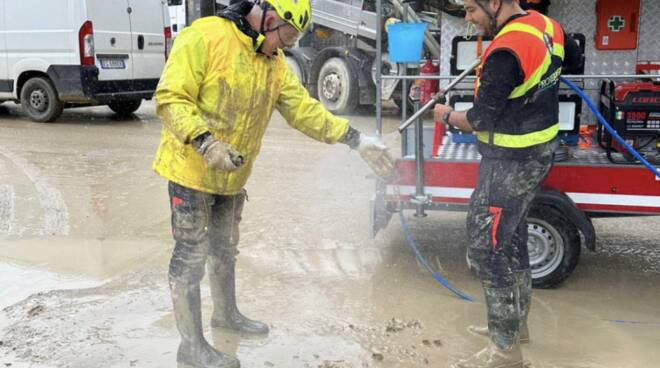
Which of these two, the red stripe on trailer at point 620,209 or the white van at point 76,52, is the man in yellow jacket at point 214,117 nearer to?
the red stripe on trailer at point 620,209

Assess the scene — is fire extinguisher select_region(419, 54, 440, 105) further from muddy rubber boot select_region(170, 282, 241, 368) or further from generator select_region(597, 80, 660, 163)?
muddy rubber boot select_region(170, 282, 241, 368)

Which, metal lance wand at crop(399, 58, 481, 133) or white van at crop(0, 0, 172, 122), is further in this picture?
white van at crop(0, 0, 172, 122)

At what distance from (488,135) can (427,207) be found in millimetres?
1463

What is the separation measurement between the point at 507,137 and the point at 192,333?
181 centimetres

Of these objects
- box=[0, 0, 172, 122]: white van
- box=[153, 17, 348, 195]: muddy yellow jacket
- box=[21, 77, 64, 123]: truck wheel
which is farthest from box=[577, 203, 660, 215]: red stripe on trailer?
box=[21, 77, 64, 123]: truck wheel

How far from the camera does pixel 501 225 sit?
11.4 ft

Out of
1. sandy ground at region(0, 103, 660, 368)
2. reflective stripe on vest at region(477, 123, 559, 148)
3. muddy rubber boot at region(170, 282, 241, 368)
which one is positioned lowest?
sandy ground at region(0, 103, 660, 368)

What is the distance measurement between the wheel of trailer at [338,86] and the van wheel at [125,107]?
10.9 feet

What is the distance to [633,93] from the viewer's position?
4855 millimetres

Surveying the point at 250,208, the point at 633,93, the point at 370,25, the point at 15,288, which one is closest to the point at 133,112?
the point at 370,25

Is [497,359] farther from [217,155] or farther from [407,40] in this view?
[407,40]

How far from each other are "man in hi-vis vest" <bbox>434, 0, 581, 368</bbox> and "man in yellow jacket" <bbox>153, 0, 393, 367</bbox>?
81 cm

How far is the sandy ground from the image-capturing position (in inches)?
149

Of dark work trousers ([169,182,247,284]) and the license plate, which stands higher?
the license plate
